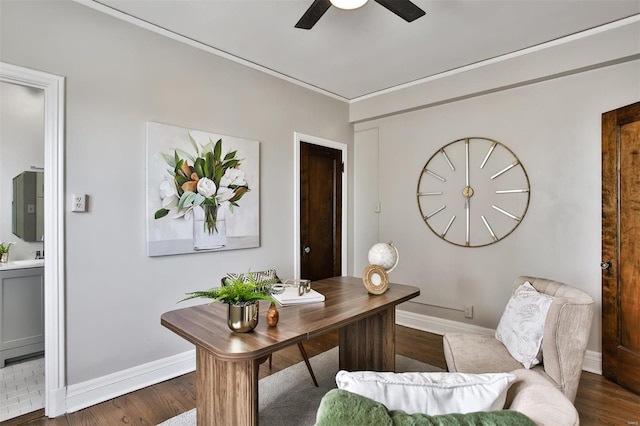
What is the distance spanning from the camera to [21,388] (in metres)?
2.49

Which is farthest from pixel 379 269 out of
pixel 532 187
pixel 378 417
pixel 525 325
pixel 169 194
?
pixel 532 187

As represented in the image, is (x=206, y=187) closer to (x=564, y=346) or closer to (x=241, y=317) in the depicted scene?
(x=241, y=317)

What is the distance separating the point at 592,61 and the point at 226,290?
3.24 meters

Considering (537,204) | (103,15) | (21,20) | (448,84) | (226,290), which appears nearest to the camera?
(226,290)

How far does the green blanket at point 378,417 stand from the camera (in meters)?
0.76

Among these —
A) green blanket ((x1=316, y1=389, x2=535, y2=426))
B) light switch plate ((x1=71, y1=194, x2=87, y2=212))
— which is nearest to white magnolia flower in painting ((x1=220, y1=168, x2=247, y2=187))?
light switch plate ((x1=71, y1=194, x2=87, y2=212))

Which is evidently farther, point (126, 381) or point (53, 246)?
point (126, 381)

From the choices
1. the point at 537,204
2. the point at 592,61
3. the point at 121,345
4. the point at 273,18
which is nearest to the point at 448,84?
the point at 592,61

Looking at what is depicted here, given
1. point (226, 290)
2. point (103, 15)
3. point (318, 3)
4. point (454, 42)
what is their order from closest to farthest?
point (226, 290)
point (318, 3)
point (103, 15)
point (454, 42)

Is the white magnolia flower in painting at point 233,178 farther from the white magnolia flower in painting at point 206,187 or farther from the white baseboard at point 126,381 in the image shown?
the white baseboard at point 126,381

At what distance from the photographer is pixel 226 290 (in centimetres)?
146

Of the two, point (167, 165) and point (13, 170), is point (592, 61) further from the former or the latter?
point (13, 170)

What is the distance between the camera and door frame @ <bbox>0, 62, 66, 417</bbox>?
215 centimetres

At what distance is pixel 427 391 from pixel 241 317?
0.83m
